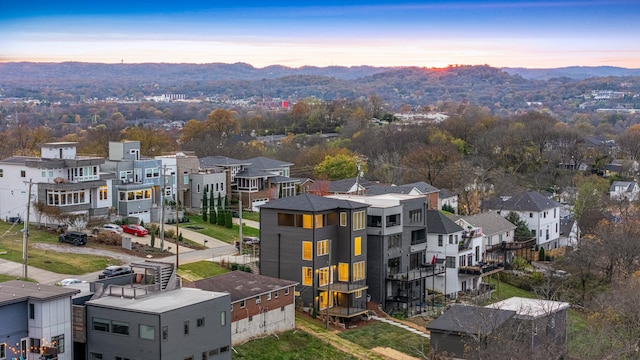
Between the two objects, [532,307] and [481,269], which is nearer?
[532,307]

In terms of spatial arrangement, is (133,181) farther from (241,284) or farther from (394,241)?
(241,284)

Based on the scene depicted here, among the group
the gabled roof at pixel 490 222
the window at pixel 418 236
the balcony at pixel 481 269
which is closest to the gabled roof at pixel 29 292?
the window at pixel 418 236

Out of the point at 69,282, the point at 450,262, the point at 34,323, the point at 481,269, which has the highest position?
the point at 34,323

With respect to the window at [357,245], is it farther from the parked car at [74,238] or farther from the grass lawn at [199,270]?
the parked car at [74,238]

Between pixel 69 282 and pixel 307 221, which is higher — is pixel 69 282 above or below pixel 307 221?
below

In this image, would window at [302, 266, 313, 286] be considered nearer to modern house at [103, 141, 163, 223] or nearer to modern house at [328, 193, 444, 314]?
modern house at [328, 193, 444, 314]

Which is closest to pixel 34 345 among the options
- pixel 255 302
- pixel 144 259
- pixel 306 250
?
pixel 255 302

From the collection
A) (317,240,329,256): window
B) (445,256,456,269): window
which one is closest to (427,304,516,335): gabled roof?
(317,240,329,256): window
